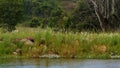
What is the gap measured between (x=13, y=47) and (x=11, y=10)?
1192 inches

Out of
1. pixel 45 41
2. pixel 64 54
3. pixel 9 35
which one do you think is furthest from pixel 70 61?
pixel 9 35

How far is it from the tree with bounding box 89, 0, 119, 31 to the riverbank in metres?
14.7

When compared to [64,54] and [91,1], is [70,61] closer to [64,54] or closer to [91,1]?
[64,54]

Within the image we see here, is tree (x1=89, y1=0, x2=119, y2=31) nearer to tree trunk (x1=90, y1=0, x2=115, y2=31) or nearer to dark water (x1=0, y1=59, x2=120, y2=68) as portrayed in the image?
tree trunk (x1=90, y1=0, x2=115, y2=31)

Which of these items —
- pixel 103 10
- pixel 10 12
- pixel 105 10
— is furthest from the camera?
pixel 10 12

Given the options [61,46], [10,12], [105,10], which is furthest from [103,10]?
[61,46]

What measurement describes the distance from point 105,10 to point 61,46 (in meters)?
16.6

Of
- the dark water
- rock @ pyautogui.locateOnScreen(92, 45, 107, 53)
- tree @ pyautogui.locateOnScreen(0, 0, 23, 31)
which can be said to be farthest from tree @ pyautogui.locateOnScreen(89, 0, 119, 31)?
the dark water

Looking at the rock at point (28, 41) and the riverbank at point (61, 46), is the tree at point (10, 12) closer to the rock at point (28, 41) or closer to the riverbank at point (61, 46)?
the rock at point (28, 41)

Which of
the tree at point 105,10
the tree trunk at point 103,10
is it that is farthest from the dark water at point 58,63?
the tree trunk at point 103,10

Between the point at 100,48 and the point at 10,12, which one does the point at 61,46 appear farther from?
the point at 10,12

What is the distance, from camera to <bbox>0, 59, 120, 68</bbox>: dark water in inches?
558

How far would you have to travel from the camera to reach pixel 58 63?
1490 cm

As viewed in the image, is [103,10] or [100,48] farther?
[103,10]
